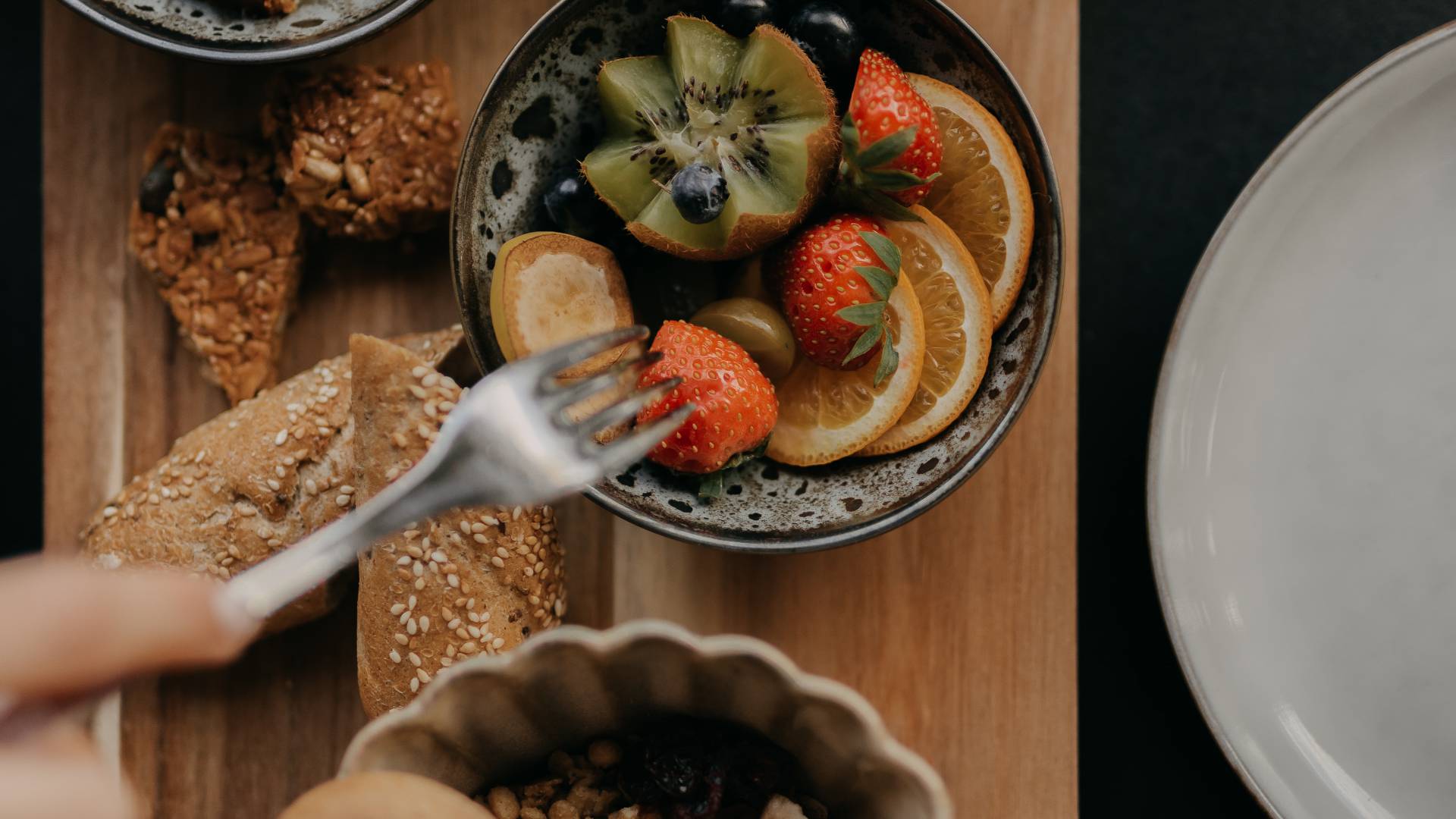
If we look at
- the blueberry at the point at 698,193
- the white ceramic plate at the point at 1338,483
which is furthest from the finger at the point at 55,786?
the white ceramic plate at the point at 1338,483

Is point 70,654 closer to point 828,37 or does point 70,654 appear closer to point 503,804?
point 503,804

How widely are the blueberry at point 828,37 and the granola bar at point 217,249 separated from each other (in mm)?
597

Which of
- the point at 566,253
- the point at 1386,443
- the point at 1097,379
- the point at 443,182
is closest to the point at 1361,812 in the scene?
the point at 1386,443

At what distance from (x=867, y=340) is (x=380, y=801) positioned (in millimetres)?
544

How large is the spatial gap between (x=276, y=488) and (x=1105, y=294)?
39.4 inches

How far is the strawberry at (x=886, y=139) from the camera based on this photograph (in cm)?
96

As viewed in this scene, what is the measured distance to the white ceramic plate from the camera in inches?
45.1

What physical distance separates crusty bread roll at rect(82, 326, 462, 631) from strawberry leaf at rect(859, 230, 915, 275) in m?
0.45

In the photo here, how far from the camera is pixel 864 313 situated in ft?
3.17

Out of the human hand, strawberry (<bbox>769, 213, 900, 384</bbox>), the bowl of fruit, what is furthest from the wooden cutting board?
the human hand

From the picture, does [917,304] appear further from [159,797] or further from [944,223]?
[159,797]

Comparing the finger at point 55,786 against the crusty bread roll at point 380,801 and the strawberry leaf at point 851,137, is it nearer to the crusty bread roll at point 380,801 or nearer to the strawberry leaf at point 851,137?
the crusty bread roll at point 380,801

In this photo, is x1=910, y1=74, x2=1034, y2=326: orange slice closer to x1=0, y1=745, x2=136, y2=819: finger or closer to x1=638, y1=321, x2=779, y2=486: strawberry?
x1=638, y1=321, x2=779, y2=486: strawberry

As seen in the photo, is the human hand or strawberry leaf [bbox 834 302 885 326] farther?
strawberry leaf [bbox 834 302 885 326]
